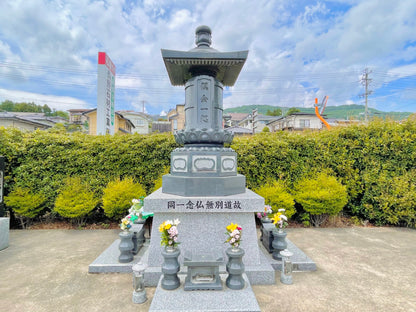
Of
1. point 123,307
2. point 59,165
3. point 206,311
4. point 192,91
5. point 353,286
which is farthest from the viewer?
point 59,165

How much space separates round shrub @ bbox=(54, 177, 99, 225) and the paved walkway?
0.68m

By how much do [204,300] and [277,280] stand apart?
1302 mm

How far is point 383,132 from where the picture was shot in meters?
5.68

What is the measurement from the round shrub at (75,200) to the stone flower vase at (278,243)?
177 inches

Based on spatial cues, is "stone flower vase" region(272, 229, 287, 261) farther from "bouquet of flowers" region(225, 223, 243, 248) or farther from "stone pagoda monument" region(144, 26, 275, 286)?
"bouquet of flowers" region(225, 223, 243, 248)

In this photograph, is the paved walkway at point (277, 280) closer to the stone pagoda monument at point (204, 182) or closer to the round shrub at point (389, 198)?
the stone pagoda monument at point (204, 182)

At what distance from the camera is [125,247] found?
3156 millimetres

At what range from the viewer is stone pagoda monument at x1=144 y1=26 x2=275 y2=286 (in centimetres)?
295

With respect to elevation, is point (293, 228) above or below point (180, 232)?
below

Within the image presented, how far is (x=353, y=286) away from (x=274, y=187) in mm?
2740

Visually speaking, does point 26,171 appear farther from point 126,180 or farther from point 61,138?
point 126,180

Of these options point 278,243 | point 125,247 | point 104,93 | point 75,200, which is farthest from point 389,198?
point 104,93

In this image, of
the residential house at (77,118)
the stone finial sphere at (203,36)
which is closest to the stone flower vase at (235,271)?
the stone finial sphere at (203,36)

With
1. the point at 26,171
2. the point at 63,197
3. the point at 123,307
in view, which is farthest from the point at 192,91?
the point at 26,171
